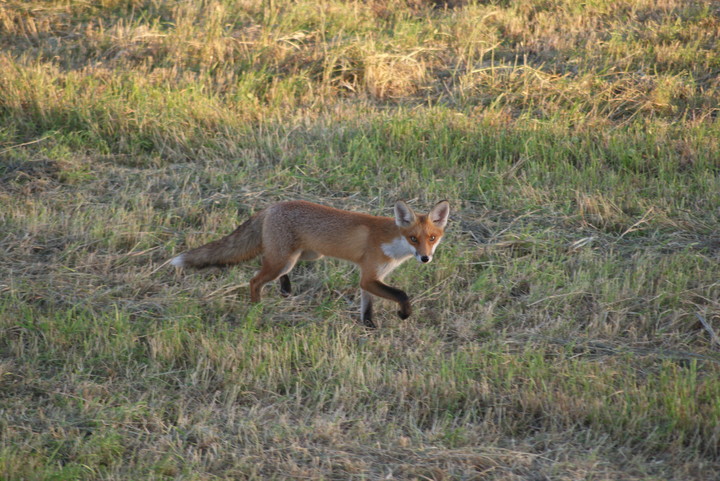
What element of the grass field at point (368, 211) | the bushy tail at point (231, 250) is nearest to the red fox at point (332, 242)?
the bushy tail at point (231, 250)

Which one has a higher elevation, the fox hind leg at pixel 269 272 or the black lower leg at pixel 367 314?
the fox hind leg at pixel 269 272

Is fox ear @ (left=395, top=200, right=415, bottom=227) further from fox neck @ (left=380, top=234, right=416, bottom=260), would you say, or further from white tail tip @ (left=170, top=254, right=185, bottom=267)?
white tail tip @ (left=170, top=254, right=185, bottom=267)

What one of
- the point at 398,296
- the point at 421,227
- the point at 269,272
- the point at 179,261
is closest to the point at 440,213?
the point at 421,227

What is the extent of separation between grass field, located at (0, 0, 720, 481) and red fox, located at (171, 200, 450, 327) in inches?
8.8

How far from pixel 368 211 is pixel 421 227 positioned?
171 cm

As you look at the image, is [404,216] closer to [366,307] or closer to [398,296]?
[398,296]

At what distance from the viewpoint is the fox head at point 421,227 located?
4816mm

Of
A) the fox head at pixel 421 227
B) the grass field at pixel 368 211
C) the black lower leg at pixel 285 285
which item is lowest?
the black lower leg at pixel 285 285

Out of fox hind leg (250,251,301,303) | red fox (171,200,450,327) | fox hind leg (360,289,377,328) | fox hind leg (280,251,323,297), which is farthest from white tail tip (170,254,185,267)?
fox hind leg (360,289,377,328)

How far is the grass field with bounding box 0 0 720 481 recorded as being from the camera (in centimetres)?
381

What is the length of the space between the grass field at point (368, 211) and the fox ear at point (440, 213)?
0.59 m

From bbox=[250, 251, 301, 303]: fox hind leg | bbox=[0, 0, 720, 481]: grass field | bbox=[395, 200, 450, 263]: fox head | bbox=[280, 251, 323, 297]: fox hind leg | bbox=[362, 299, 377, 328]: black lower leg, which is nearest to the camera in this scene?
bbox=[0, 0, 720, 481]: grass field

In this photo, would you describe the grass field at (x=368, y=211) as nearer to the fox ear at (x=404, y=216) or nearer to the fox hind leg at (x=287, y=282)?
the fox hind leg at (x=287, y=282)

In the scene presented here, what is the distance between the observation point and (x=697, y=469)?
3.53 metres
